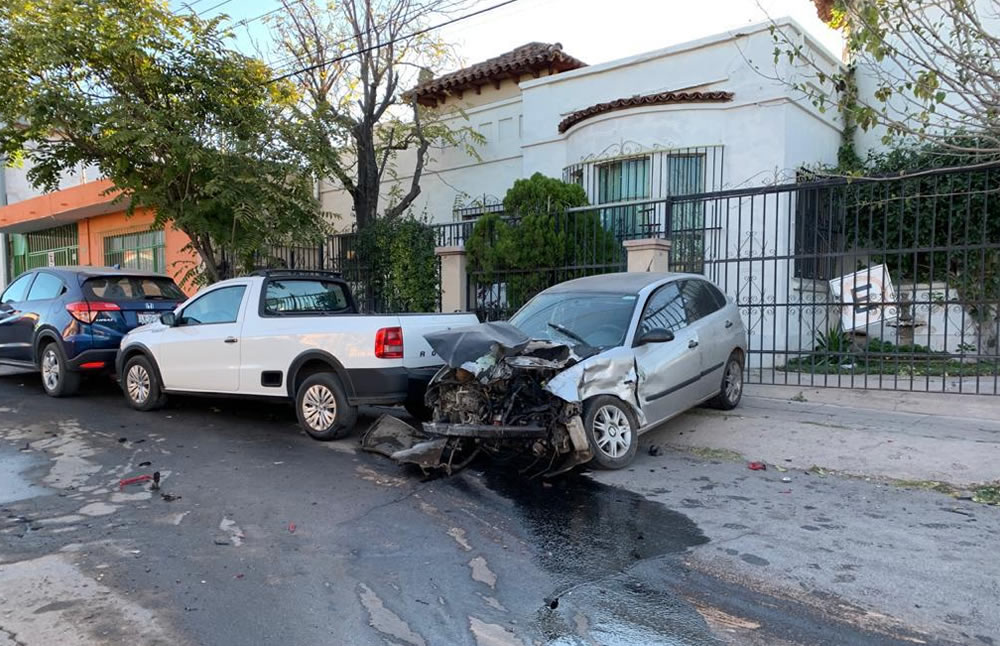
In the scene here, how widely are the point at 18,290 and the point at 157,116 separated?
136 inches

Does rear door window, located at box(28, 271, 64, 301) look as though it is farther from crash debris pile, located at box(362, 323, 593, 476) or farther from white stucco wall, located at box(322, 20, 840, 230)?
white stucco wall, located at box(322, 20, 840, 230)

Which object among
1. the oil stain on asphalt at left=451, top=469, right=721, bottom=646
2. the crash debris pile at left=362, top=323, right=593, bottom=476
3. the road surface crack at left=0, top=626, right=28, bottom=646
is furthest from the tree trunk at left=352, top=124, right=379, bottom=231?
the road surface crack at left=0, top=626, right=28, bottom=646

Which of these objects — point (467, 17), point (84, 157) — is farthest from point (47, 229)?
point (467, 17)

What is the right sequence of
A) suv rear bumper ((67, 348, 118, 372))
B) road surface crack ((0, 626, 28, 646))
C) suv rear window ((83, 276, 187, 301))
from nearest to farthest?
road surface crack ((0, 626, 28, 646)) → suv rear bumper ((67, 348, 118, 372)) → suv rear window ((83, 276, 187, 301))

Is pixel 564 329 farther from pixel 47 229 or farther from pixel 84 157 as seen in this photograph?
pixel 47 229

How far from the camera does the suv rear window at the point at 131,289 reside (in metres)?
9.34

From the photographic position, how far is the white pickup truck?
21.6 feet

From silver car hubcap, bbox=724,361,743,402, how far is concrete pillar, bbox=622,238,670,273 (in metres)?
1.71

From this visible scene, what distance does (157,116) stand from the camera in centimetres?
1076

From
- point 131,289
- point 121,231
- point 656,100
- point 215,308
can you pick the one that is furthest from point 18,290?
point 656,100

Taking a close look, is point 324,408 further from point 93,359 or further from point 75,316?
point 75,316

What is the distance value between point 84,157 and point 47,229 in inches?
503

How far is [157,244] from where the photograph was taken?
18.2 meters

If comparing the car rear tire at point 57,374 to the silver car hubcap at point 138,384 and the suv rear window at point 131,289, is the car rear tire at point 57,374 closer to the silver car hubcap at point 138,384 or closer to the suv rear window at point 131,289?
the suv rear window at point 131,289
